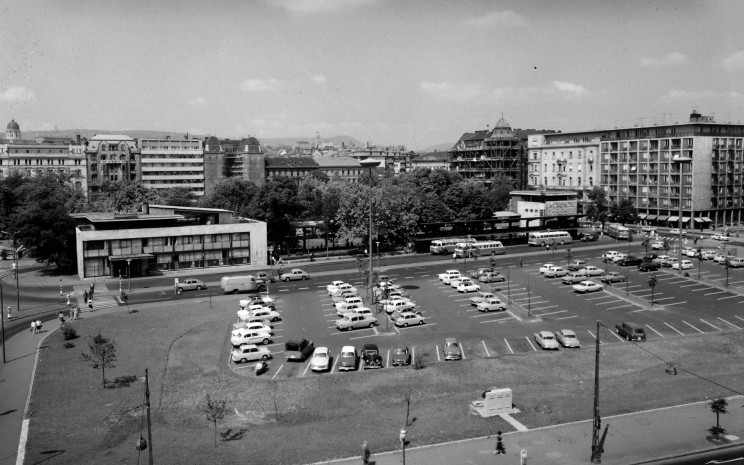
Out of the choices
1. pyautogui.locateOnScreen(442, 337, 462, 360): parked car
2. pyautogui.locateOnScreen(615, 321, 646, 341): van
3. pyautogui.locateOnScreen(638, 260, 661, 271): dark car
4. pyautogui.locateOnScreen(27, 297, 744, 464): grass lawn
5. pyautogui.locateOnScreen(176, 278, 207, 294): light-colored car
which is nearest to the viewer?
pyautogui.locateOnScreen(27, 297, 744, 464): grass lawn

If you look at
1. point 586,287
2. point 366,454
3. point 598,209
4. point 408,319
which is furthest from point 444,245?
point 366,454

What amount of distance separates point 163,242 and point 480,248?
4258 cm

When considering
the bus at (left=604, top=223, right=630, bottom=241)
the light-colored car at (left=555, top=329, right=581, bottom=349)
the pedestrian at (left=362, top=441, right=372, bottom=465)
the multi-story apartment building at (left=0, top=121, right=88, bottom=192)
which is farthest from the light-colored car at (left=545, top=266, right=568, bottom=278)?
the multi-story apartment building at (left=0, top=121, right=88, bottom=192)

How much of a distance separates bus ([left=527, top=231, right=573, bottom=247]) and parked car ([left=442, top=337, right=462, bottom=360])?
56.4 m

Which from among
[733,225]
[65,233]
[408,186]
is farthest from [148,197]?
[733,225]

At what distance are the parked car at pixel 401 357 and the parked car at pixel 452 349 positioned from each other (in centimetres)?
267

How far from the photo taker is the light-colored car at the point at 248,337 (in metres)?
47.2

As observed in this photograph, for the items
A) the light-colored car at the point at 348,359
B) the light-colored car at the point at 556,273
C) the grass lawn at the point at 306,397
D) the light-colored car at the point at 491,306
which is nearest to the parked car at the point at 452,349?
the grass lawn at the point at 306,397

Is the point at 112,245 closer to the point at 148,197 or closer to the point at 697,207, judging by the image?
the point at 148,197

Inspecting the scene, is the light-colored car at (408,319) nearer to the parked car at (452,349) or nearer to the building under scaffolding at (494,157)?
the parked car at (452,349)

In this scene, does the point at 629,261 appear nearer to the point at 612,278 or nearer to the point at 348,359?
the point at 612,278

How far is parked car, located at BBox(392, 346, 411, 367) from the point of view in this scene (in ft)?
142

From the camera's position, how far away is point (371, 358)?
43.1 metres

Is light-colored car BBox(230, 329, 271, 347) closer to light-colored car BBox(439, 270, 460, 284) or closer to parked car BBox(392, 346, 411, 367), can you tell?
parked car BBox(392, 346, 411, 367)
